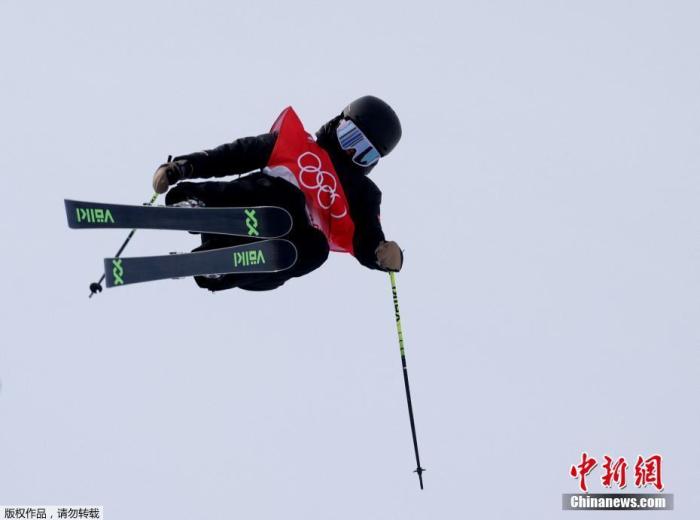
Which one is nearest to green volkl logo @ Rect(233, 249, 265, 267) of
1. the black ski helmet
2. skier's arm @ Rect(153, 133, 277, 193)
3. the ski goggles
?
skier's arm @ Rect(153, 133, 277, 193)

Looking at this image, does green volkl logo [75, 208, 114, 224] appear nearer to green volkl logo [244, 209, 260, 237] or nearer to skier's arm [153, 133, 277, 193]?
skier's arm [153, 133, 277, 193]

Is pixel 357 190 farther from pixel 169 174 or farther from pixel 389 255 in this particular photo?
pixel 169 174

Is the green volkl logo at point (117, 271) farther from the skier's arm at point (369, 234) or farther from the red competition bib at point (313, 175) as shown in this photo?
the skier's arm at point (369, 234)

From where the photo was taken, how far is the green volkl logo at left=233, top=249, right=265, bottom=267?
24.5 ft

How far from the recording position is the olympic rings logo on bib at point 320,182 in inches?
313

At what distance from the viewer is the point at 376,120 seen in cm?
791

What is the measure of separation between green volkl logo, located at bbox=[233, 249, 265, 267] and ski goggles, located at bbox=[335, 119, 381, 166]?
1226mm

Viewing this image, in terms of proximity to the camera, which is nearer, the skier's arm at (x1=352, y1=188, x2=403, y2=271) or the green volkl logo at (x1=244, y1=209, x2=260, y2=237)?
the green volkl logo at (x1=244, y1=209, x2=260, y2=237)

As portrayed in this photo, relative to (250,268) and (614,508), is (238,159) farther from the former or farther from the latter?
(614,508)

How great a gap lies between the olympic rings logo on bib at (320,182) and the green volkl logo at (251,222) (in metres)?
0.65

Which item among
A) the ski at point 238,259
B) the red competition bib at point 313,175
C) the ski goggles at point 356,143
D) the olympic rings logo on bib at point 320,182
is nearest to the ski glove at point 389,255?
the red competition bib at point 313,175

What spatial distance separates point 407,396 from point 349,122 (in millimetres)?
2361

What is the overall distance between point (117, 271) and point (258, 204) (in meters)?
1.25

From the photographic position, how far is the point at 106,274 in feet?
23.4
